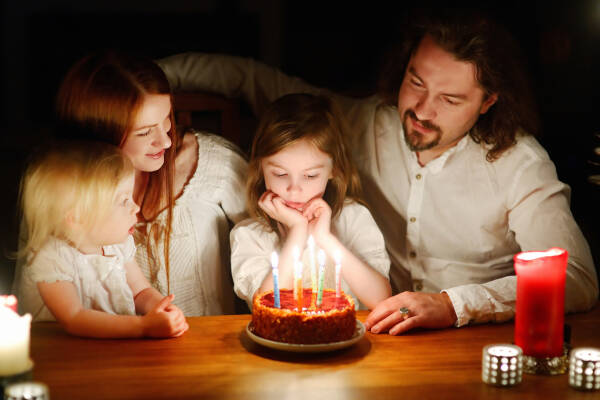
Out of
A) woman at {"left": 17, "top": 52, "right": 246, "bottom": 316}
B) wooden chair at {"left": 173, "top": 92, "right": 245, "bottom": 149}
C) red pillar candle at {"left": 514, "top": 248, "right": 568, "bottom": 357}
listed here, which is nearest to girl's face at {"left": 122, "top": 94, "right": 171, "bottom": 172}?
woman at {"left": 17, "top": 52, "right": 246, "bottom": 316}

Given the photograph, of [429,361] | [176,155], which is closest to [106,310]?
[176,155]

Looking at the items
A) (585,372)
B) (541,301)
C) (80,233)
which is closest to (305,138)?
(80,233)

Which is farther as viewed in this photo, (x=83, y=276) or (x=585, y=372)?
(x=83, y=276)

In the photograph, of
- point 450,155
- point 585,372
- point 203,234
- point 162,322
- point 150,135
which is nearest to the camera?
point 585,372

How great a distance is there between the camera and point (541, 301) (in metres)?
1.58

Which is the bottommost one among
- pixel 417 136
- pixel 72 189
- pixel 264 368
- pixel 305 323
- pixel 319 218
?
pixel 264 368

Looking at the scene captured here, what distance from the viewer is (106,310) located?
1899 millimetres

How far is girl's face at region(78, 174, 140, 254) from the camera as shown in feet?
5.89

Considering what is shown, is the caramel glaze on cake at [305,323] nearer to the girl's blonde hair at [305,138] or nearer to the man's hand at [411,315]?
the man's hand at [411,315]

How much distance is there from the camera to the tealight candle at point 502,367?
1.52 m

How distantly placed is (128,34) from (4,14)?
15.8 inches

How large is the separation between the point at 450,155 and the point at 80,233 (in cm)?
123

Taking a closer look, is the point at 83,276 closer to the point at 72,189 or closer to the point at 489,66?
the point at 72,189

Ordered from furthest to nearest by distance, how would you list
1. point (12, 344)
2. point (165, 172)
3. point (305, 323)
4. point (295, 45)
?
point (295, 45) → point (165, 172) → point (305, 323) → point (12, 344)
